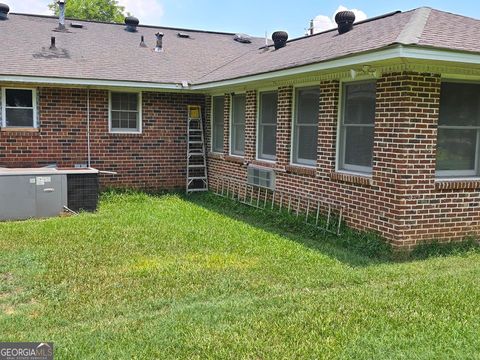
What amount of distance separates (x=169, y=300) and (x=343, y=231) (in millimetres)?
3559

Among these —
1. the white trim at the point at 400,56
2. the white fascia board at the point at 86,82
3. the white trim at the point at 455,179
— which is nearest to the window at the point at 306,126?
the white trim at the point at 400,56

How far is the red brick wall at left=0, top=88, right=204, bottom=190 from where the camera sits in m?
11.0

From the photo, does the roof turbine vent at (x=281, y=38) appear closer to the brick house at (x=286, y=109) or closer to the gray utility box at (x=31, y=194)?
the brick house at (x=286, y=109)

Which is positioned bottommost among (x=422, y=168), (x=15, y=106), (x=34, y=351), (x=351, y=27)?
(x=34, y=351)

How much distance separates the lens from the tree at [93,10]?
122 ft

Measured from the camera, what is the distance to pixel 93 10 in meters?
38.2

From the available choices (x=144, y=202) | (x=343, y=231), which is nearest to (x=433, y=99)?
(x=343, y=231)

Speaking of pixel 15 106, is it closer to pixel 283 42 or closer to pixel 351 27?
pixel 283 42

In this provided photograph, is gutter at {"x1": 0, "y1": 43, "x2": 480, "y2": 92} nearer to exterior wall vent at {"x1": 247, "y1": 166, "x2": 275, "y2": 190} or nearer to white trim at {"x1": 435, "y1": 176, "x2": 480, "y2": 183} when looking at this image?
white trim at {"x1": 435, "y1": 176, "x2": 480, "y2": 183}

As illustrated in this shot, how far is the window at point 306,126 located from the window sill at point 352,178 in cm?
96

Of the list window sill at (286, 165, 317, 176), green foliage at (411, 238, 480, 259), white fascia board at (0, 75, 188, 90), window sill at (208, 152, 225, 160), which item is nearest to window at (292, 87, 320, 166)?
window sill at (286, 165, 317, 176)

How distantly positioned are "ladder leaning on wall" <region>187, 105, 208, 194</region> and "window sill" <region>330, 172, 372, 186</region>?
5329mm

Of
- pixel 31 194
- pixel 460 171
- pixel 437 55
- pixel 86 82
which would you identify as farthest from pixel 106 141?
pixel 437 55

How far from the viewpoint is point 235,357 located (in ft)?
12.0
